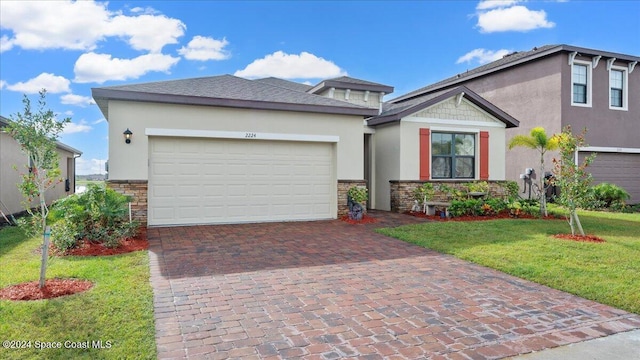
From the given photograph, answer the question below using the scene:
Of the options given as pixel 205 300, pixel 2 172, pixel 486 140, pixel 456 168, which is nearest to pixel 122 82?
pixel 2 172

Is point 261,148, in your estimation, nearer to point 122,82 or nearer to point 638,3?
point 122,82

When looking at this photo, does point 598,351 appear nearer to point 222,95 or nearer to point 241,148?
point 241,148

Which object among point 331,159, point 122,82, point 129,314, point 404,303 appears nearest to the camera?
point 129,314

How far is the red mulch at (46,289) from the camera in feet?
15.4

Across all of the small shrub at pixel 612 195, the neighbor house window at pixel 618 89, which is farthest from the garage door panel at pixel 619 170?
the neighbor house window at pixel 618 89

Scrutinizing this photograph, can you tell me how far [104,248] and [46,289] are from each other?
2567 mm

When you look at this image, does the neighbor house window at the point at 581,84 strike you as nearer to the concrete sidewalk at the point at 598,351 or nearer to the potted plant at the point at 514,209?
the potted plant at the point at 514,209

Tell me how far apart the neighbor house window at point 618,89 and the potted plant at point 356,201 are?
1288cm

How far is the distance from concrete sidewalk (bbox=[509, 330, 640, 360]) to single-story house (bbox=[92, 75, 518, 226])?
326 inches

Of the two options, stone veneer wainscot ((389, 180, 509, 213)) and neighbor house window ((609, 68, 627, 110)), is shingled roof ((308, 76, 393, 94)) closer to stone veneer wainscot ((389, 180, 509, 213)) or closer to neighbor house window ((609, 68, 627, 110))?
stone veneer wainscot ((389, 180, 509, 213))

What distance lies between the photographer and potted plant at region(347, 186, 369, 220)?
1149 cm

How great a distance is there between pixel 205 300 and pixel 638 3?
17805 mm

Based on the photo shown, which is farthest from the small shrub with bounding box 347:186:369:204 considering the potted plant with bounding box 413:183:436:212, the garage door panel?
the garage door panel

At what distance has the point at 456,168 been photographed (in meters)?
14.1
